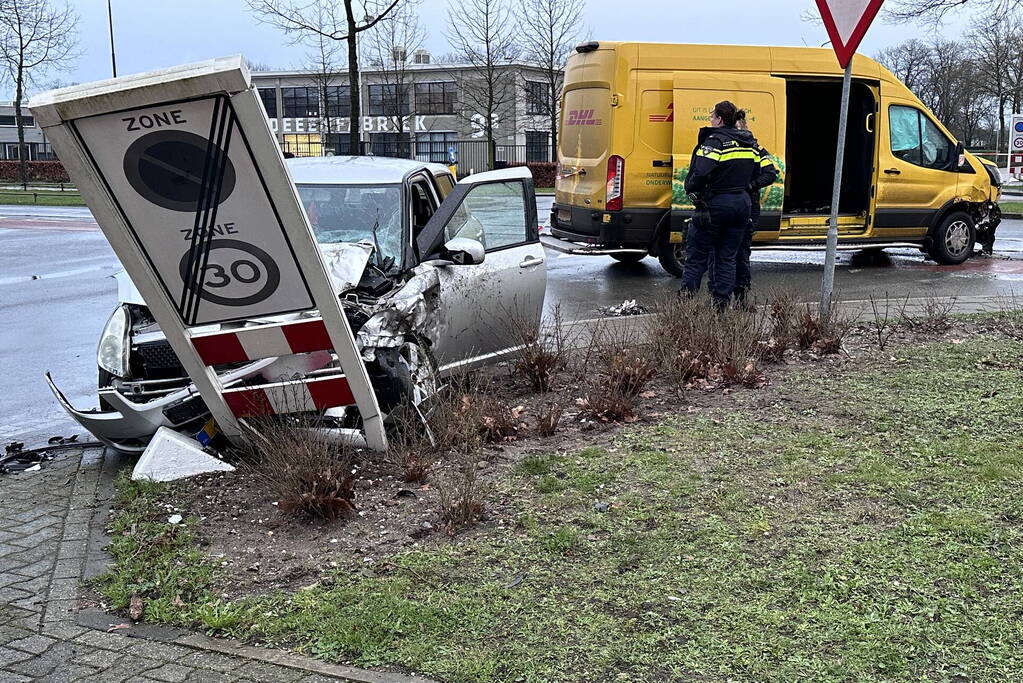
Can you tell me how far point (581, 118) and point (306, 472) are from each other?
919 centimetres

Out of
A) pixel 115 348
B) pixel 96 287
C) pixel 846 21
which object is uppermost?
pixel 846 21

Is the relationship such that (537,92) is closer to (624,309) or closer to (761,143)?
(761,143)

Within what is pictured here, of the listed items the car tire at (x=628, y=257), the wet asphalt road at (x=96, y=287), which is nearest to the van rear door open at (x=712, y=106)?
the wet asphalt road at (x=96, y=287)

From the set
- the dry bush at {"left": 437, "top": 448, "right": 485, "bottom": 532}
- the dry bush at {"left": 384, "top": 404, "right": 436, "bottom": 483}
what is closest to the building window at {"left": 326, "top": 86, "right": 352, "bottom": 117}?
the dry bush at {"left": 384, "top": 404, "right": 436, "bottom": 483}

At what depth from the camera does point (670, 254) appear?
12.5m

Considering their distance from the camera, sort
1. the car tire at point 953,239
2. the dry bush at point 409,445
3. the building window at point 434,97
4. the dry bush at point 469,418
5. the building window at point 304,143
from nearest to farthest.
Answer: the dry bush at point 409,445 < the dry bush at point 469,418 < the car tire at point 953,239 < the building window at point 434,97 < the building window at point 304,143

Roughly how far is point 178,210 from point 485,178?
2863mm

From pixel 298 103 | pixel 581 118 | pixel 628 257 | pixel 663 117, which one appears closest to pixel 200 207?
pixel 663 117

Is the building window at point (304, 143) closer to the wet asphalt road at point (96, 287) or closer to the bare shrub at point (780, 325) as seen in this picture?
the wet asphalt road at point (96, 287)

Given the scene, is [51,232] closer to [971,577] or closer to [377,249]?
[377,249]

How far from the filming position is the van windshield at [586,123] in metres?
12.2

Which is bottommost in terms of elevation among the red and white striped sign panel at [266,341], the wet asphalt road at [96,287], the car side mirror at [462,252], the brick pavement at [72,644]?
the wet asphalt road at [96,287]

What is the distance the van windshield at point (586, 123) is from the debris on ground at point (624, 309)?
2.59m

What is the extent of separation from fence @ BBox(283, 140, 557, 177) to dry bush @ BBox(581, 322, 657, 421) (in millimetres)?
48820
